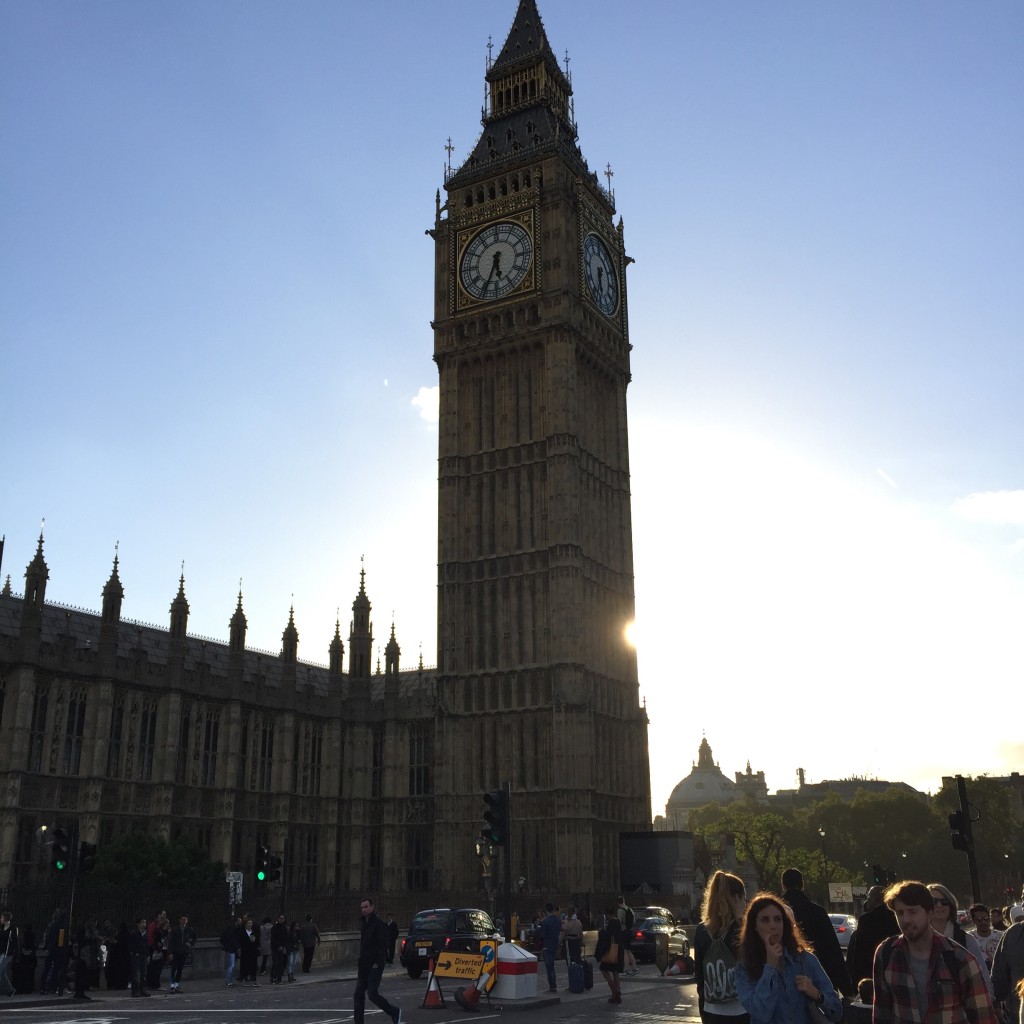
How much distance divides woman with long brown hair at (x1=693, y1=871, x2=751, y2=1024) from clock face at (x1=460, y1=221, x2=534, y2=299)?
59.0m

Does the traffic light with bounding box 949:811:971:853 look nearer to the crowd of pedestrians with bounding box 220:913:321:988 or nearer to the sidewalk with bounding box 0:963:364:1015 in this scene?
the sidewalk with bounding box 0:963:364:1015

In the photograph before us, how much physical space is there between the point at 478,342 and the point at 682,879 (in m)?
31.4

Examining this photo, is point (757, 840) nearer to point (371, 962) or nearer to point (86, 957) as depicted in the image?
point (86, 957)

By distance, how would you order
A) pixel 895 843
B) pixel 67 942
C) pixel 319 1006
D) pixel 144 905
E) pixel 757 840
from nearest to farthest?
pixel 319 1006
pixel 67 942
pixel 144 905
pixel 895 843
pixel 757 840

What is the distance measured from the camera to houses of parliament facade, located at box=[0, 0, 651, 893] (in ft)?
163

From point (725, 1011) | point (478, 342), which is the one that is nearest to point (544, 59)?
point (478, 342)

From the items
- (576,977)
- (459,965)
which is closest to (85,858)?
(459,965)

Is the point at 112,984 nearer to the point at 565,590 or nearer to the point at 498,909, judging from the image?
→ the point at 498,909

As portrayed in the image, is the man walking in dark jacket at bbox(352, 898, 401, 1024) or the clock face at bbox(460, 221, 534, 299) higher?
the clock face at bbox(460, 221, 534, 299)

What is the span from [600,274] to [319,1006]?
53.9 meters

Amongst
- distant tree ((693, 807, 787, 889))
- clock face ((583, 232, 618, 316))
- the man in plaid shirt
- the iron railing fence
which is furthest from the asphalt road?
distant tree ((693, 807, 787, 889))

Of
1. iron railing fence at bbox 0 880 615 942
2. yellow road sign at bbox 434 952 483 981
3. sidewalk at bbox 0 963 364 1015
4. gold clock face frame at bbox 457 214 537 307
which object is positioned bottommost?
sidewalk at bbox 0 963 364 1015

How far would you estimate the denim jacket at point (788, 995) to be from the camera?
677cm

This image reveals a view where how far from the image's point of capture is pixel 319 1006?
2141 centimetres
